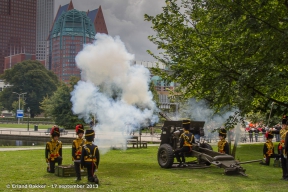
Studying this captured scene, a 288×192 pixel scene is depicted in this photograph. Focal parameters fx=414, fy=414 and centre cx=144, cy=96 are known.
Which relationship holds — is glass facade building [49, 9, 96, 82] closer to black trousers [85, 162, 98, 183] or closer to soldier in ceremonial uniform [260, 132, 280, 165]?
soldier in ceremonial uniform [260, 132, 280, 165]

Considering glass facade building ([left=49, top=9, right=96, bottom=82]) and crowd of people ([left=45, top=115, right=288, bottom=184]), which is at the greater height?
glass facade building ([left=49, top=9, right=96, bottom=82])

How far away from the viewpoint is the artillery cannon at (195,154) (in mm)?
14984

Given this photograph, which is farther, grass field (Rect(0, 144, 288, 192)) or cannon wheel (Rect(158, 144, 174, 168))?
cannon wheel (Rect(158, 144, 174, 168))

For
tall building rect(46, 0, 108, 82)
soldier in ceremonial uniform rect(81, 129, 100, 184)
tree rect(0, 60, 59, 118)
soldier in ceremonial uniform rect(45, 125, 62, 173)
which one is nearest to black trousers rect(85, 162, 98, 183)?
soldier in ceremonial uniform rect(81, 129, 100, 184)

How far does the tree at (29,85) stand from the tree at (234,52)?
9469 cm

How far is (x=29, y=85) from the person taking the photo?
11094 centimetres

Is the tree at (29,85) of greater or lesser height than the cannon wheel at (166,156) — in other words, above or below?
above

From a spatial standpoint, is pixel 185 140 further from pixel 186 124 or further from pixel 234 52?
pixel 234 52

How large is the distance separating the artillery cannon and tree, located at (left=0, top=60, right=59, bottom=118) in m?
95.1

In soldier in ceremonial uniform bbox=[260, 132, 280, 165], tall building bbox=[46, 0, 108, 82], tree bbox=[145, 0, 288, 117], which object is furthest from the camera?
tall building bbox=[46, 0, 108, 82]

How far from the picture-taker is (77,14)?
164750 millimetres

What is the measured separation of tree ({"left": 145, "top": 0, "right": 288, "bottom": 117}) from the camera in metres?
14.2

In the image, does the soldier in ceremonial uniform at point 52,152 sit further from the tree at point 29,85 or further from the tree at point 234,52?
the tree at point 29,85

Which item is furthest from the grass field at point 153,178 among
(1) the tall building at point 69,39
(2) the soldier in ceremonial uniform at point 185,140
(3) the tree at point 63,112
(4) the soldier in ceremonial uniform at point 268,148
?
(1) the tall building at point 69,39
